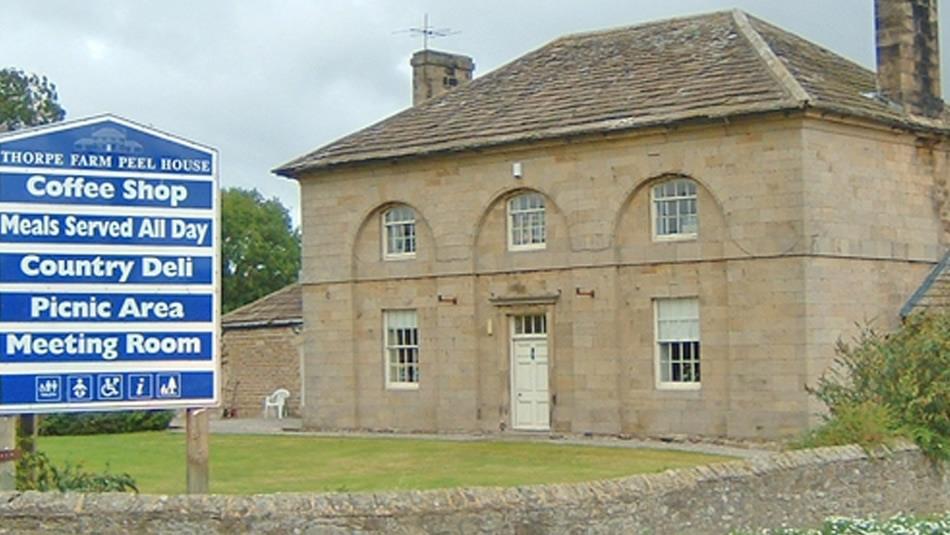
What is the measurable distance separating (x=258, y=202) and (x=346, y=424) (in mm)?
51736

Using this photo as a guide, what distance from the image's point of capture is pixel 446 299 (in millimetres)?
33750

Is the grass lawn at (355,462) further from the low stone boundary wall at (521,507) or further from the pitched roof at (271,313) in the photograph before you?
the pitched roof at (271,313)

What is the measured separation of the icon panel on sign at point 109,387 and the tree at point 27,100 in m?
64.2

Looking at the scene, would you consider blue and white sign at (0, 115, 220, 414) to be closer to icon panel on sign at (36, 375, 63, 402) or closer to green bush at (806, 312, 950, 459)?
icon panel on sign at (36, 375, 63, 402)

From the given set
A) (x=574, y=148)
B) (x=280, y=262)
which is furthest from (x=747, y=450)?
(x=280, y=262)

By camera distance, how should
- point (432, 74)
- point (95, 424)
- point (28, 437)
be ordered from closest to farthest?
point (28, 437) < point (95, 424) < point (432, 74)

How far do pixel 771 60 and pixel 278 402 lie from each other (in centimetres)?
1872

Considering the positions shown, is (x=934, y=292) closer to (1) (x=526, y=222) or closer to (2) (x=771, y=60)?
(2) (x=771, y=60)

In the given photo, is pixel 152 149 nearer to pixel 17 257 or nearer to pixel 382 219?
pixel 17 257

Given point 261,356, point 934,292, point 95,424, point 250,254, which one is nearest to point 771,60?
point 934,292

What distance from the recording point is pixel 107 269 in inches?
506

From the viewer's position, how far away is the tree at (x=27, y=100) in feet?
245

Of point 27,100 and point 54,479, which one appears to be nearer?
point 54,479

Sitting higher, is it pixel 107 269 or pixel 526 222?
pixel 526 222
